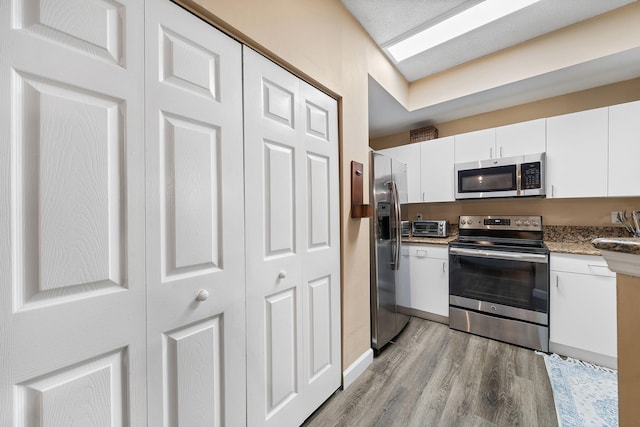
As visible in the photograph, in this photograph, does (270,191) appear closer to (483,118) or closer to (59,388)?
(59,388)

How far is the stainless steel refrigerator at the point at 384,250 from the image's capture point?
2.21m

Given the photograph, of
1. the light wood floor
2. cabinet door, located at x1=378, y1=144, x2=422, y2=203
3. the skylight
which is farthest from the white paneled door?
cabinet door, located at x1=378, y1=144, x2=422, y2=203

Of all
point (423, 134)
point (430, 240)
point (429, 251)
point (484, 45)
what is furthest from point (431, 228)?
point (484, 45)

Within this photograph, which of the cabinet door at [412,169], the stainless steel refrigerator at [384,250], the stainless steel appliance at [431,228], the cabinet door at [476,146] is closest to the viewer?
the stainless steel refrigerator at [384,250]

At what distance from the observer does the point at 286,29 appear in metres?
1.37

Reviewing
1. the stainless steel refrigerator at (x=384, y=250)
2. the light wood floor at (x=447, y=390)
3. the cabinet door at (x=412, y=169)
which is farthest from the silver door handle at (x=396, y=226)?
the cabinet door at (x=412, y=169)

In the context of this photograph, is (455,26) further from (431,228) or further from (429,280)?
(429,280)

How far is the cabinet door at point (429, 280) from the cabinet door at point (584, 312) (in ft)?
2.87

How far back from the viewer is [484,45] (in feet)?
7.49

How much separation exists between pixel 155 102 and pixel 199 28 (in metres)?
0.40

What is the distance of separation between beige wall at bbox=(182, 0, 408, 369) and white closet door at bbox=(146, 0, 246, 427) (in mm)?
118

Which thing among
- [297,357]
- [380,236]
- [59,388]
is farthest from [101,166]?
[380,236]

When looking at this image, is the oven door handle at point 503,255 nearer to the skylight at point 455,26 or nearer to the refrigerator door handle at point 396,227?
the refrigerator door handle at point 396,227

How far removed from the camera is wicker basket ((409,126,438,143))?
3.32 m
